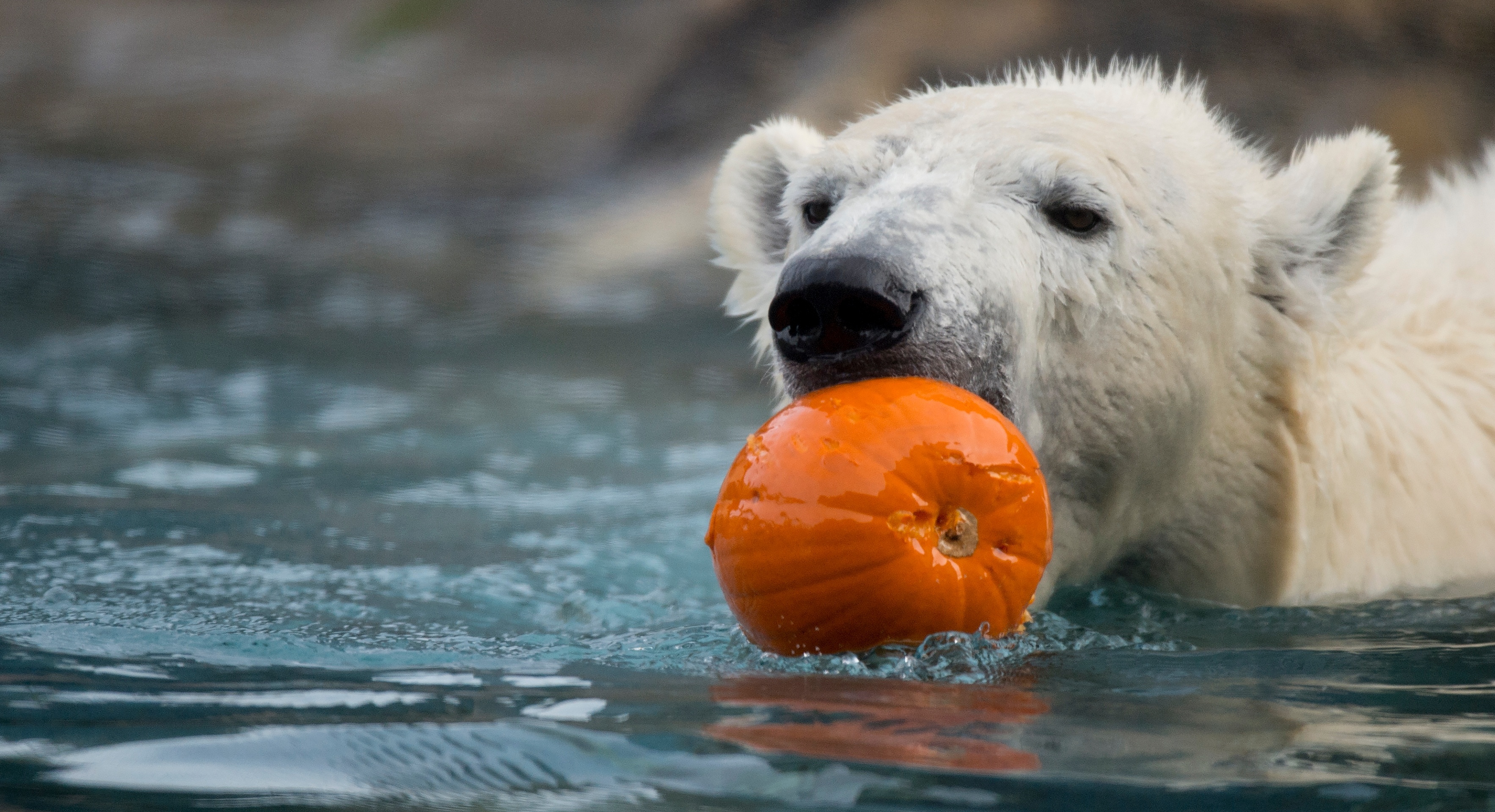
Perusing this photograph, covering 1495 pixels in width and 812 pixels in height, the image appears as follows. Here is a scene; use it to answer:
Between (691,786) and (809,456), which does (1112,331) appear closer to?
(809,456)

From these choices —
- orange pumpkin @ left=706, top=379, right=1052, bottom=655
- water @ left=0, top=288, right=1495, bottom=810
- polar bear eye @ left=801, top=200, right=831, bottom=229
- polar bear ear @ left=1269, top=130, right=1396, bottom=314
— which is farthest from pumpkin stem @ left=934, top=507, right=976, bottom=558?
polar bear ear @ left=1269, top=130, right=1396, bottom=314

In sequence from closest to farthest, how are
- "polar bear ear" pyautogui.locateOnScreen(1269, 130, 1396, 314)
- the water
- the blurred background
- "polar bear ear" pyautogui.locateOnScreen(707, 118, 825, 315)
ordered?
the water
"polar bear ear" pyautogui.locateOnScreen(1269, 130, 1396, 314)
"polar bear ear" pyautogui.locateOnScreen(707, 118, 825, 315)
the blurred background

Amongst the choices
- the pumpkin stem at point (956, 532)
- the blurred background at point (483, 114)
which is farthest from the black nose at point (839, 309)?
the blurred background at point (483, 114)

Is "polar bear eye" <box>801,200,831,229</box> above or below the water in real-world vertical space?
above

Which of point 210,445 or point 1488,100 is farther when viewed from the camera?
point 1488,100

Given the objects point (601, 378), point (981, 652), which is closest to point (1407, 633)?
point (981, 652)

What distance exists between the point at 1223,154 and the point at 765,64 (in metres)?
6.88

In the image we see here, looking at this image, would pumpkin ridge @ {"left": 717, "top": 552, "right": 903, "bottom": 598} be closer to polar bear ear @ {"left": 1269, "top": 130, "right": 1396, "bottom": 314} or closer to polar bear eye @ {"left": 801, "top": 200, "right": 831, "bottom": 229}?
polar bear eye @ {"left": 801, "top": 200, "right": 831, "bottom": 229}

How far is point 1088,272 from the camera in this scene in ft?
9.11

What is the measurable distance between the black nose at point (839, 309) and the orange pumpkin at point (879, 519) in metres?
0.09

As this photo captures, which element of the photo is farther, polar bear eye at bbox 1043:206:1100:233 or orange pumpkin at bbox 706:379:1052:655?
polar bear eye at bbox 1043:206:1100:233

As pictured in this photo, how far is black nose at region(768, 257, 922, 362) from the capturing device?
223cm

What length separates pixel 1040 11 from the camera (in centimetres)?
927

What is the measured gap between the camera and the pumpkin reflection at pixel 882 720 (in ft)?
5.90
